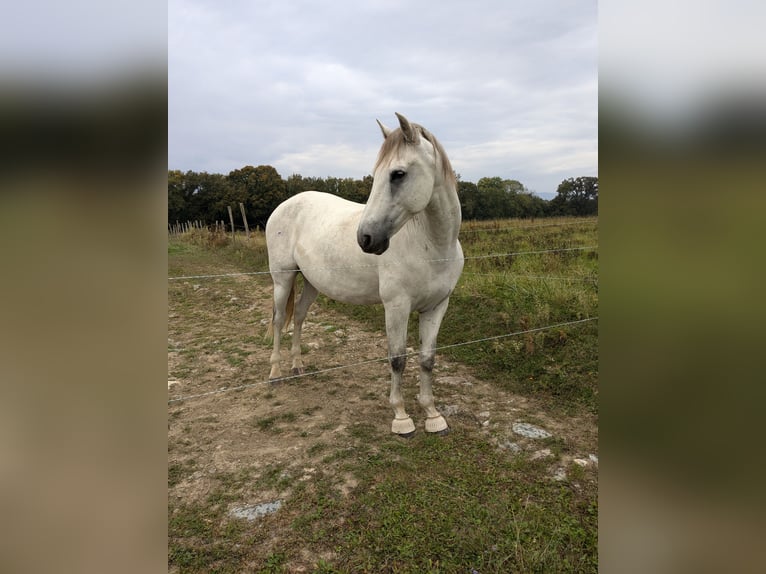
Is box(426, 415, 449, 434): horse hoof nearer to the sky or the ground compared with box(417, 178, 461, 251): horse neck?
nearer to the ground

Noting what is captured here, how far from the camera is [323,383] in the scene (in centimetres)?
401

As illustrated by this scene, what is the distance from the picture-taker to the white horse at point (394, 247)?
2371 millimetres

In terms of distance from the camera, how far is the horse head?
7.67 feet

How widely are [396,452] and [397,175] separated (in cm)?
191

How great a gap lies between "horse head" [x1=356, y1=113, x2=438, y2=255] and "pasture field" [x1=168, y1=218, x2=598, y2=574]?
1322 millimetres

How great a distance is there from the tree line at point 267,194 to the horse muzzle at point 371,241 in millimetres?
9266

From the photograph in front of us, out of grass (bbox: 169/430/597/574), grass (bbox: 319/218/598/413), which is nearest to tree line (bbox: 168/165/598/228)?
grass (bbox: 319/218/598/413)

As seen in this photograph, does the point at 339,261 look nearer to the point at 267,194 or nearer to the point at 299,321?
the point at 299,321
